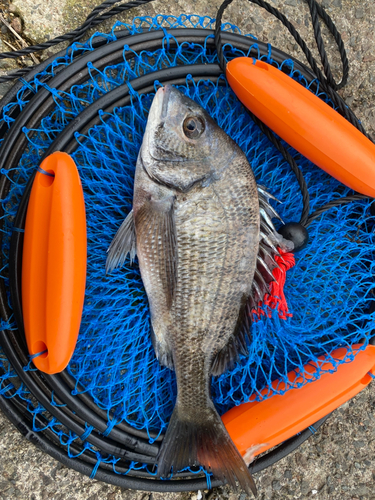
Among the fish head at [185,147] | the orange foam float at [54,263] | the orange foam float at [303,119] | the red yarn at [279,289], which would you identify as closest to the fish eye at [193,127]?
the fish head at [185,147]

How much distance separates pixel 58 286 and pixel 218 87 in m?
1.25

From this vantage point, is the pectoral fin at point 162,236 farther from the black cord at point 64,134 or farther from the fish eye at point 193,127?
the black cord at point 64,134

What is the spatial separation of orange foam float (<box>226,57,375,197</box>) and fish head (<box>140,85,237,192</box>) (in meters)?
0.25

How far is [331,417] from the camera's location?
2250 millimetres

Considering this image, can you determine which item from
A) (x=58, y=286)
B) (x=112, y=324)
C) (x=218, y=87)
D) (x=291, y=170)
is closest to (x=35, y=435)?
(x=112, y=324)

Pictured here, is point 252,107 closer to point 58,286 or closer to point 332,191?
point 332,191

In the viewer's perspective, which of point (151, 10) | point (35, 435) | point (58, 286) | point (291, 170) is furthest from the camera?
point (151, 10)

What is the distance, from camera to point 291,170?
6.18ft

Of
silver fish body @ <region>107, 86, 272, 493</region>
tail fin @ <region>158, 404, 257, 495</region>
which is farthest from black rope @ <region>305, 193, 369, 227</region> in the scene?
tail fin @ <region>158, 404, 257, 495</region>

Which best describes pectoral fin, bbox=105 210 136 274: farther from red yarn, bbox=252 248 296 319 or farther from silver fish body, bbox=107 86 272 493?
red yarn, bbox=252 248 296 319

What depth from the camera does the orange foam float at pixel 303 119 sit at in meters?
1.62

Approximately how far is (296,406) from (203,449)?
1.62 feet

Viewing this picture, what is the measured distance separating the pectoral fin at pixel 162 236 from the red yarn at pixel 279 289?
434 mm

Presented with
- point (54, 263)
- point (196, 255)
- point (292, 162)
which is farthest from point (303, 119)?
point (54, 263)
